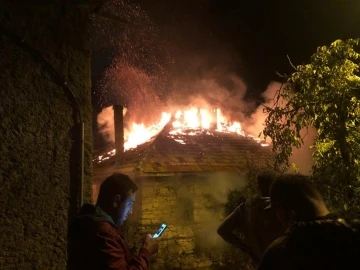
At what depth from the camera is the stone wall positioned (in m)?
3.80

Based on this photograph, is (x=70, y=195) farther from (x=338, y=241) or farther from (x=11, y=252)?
(x=338, y=241)

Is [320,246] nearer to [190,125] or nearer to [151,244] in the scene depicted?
[151,244]

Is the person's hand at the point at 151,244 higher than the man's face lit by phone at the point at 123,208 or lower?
lower

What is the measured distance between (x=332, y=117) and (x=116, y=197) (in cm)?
359

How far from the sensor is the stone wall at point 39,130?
12.5 ft

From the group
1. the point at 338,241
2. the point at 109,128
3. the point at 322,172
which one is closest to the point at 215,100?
the point at 109,128

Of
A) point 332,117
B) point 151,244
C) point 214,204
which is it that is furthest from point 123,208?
point 214,204

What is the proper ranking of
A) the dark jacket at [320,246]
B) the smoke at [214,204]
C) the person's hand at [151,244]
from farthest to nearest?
1. the smoke at [214,204]
2. the person's hand at [151,244]
3. the dark jacket at [320,246]

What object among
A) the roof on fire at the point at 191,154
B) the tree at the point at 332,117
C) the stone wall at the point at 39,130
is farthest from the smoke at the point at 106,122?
the stone wall at the point at 39,130

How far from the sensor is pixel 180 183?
13.2m

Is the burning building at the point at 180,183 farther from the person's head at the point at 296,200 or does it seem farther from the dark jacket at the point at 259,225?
the person's head at the point at 296,200

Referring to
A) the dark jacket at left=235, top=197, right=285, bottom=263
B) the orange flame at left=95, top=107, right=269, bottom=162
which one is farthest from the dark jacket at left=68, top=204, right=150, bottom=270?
the orange flame at left=95, top=107, right=269, bottom=162

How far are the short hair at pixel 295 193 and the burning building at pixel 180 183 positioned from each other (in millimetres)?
9995

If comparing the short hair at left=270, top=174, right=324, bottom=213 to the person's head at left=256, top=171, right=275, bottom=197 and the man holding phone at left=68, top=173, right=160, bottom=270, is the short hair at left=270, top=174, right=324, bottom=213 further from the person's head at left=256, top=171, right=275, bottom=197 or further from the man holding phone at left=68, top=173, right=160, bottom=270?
the person's head at left=256, top=171, right=275, bottom=197
